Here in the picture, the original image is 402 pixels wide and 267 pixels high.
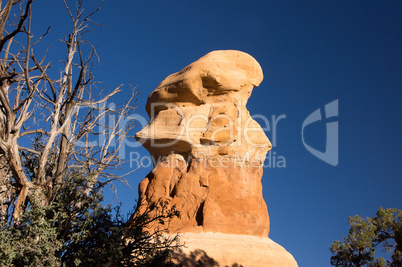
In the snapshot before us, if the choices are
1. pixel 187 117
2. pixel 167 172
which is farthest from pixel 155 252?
pixel 187 117

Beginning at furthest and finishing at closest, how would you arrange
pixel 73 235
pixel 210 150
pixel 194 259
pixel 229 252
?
pixel 210 150 → pixel 229 252 → pixel 194 259 → pixel 73 235

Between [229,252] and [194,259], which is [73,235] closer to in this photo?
[194,259]

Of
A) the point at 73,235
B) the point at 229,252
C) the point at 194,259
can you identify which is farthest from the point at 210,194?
the point at 73,235

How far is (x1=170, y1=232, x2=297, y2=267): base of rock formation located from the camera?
14.7 m

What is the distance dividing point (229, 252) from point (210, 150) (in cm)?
431

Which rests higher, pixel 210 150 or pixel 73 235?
pixel 210 150

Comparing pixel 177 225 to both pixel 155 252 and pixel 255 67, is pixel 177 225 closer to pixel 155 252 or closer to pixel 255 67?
pixel 155 252

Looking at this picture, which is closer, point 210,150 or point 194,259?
point 194,259

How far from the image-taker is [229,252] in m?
15.1

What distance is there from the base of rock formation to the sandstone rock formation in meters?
0.08

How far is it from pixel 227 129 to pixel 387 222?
51.5 feet

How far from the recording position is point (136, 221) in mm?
12477

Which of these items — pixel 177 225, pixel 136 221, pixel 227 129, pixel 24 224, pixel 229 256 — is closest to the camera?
pixel 24 224

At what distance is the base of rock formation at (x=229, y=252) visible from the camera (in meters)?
14.7
